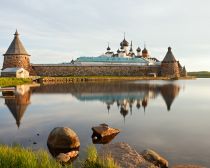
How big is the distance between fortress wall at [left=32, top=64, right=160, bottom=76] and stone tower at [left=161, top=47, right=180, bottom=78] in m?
2.15

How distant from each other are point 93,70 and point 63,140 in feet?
240

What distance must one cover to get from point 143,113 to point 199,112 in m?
3.88

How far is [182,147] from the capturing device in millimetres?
10648

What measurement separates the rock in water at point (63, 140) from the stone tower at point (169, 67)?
251ft

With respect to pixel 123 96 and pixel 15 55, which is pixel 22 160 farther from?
pixel 15 55

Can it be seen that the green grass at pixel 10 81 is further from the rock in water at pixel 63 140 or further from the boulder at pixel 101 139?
the rock in water at pixel 63 140

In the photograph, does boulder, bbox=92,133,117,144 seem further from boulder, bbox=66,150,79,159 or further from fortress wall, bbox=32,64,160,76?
fortress wall, bbox=32,64,160,76

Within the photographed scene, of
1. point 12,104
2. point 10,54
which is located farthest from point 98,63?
point 12,104

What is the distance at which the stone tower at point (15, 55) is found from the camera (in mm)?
67062

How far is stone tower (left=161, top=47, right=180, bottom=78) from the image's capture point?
84.5 metres

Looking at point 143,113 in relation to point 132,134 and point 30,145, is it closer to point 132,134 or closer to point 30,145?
point 132,134

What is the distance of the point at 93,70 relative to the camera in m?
83.2

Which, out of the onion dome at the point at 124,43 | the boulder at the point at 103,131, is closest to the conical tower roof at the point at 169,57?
the onion dome at the point at 124,43

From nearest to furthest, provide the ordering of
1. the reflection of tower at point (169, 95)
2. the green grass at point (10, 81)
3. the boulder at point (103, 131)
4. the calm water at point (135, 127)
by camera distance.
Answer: the calm water at point (135, 127), the boulder at point (103, 131), the reflection of tower at point (169, 95), the green grass at point (10, 81)
